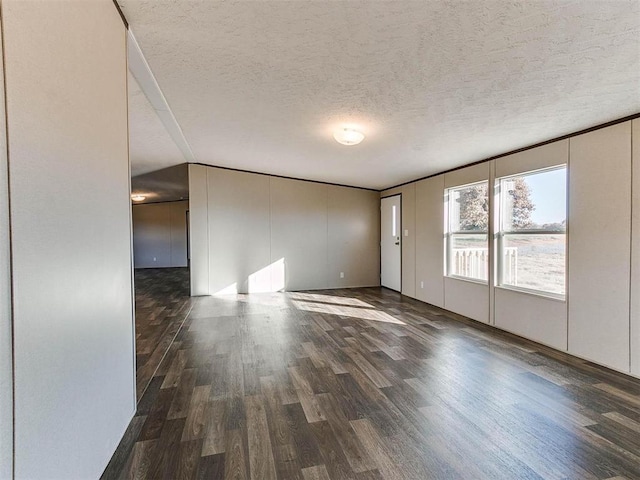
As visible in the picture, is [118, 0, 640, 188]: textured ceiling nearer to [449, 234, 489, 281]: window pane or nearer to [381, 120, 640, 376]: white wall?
[381, 120, 640, 376]: white wall

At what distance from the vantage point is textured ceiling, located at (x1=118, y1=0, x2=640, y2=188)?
172 centimetres

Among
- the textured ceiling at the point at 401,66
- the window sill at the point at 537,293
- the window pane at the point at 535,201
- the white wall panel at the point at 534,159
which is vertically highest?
the textured ceiling at the point at 401,66

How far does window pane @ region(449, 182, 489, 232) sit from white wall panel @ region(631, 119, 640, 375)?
166cm

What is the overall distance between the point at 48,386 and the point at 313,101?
8.76ft

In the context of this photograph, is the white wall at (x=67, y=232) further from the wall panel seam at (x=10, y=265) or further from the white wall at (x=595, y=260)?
the white wall at (x=595, y=260)

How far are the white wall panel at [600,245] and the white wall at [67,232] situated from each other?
3.96m

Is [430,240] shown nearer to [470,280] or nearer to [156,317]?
[470,280]

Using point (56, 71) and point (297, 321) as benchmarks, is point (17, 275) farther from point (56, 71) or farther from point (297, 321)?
point (297, 321)

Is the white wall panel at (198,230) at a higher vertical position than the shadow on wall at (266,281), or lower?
higher

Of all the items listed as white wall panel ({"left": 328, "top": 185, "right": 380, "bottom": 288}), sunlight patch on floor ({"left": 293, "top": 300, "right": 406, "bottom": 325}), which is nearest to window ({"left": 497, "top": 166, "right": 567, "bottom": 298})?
sunlight patch on floor ({"left": 293, "top": 300, "right": 406, "bottom": 325})

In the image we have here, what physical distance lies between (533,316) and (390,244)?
3513 mm

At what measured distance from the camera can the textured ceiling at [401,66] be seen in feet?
5.63

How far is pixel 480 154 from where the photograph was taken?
410cm

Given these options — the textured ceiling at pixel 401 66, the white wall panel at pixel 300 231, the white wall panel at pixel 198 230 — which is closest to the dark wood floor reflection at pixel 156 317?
the white wall panel at pixel 198 230
